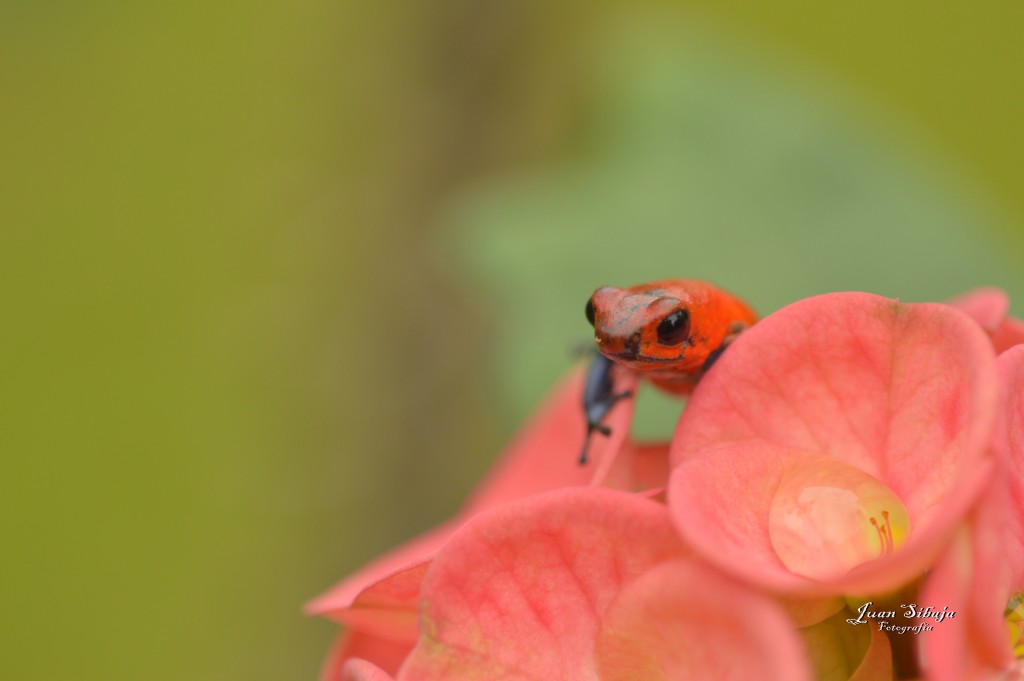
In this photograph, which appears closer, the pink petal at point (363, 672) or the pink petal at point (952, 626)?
the pink petal at point (952, 626)

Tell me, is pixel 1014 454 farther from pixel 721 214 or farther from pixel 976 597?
pixel 721 214

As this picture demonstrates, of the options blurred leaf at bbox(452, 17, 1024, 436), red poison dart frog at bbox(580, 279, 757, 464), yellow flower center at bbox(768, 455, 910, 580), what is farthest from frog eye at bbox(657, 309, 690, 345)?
blurred leaf at bbox(452, 17, 1024, 436)

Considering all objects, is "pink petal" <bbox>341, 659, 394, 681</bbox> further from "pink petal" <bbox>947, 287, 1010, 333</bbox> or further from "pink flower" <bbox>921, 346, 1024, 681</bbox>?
"pink petal" <bbox>947, 287, 1010, 333</bbox>

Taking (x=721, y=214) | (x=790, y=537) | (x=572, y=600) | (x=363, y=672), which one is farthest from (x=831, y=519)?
(x=721, y=214)

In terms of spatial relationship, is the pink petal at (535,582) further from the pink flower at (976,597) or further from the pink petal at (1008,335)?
the pink petal at (1008,335)

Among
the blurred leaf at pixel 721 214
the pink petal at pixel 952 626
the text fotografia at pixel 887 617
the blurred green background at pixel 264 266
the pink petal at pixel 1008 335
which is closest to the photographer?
the pink petal at pixel 952 626

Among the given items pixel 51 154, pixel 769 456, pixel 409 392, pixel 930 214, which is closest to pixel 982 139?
pixel 930 214

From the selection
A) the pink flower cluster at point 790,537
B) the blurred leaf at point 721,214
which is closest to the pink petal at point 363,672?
the pink flower cluster at point 790,537

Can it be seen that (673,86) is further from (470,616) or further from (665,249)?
(470,616)
